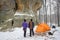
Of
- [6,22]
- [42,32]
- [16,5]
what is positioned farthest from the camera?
[16,5]

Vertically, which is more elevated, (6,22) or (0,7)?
(0,7)

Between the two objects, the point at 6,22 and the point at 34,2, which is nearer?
the point at 6,22

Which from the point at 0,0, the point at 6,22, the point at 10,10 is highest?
the point at 0,0

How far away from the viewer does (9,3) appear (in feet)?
91.2

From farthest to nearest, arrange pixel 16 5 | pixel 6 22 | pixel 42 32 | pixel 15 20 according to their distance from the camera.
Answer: pixel 16 5, pixel 15 20, pixel 6 22, pixel 42 32

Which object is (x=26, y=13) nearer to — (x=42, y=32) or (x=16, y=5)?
(x=16, y=5)

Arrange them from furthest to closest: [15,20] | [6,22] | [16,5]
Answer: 1. [16,5]
2. [15,20]
3. [6,22]

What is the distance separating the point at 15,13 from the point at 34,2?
15.6 ft

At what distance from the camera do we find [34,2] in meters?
31.1

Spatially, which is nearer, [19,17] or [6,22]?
[6,22]

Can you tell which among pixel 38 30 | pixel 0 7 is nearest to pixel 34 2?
pixel 0 7

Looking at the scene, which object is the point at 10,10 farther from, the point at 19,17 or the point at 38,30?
the point at 38,30

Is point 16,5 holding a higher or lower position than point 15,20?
higher

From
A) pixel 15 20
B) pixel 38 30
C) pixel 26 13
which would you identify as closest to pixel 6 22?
pixel 15 20
